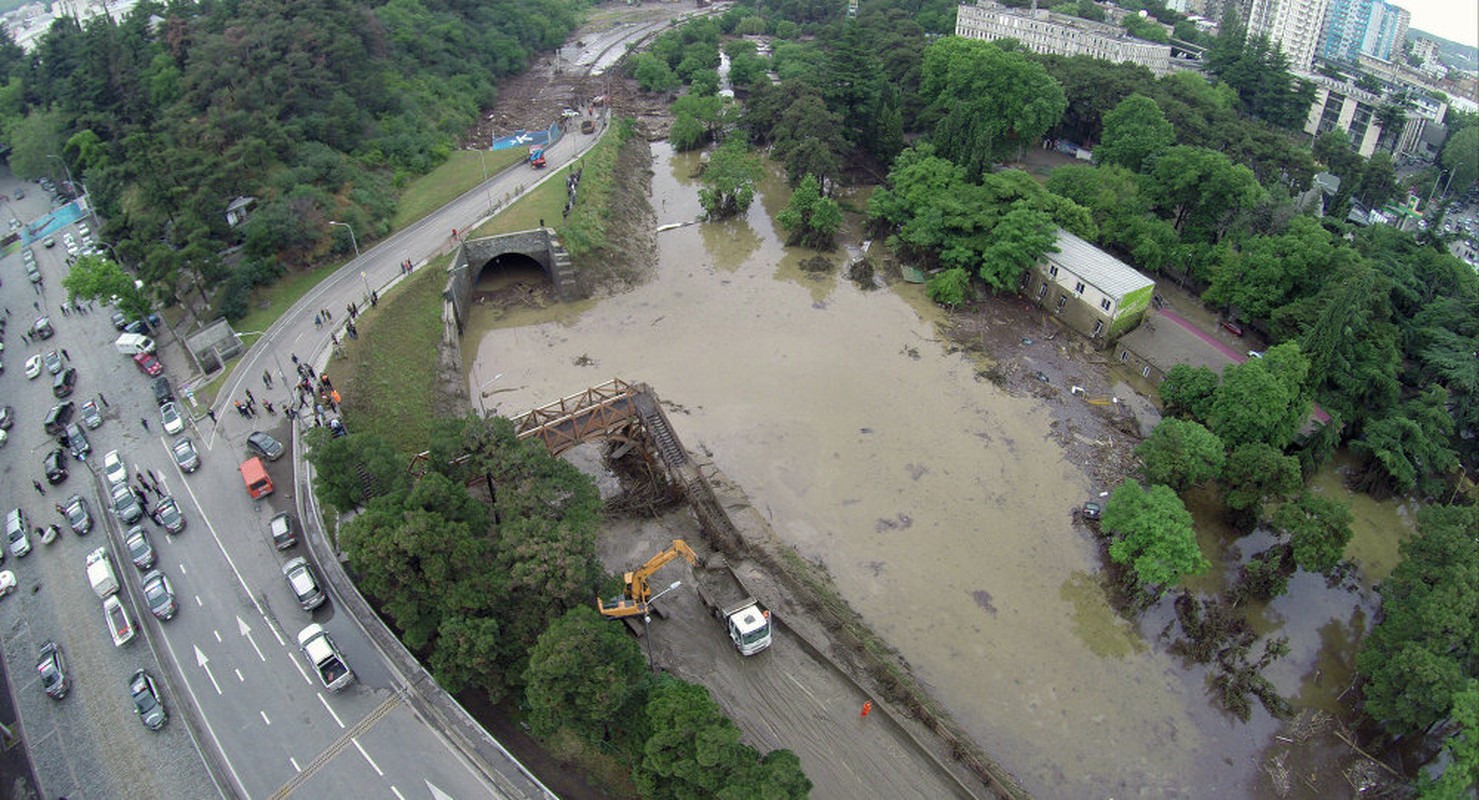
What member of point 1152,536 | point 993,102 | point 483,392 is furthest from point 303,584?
point 993,102

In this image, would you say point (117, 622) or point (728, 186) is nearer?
point (117, 622)

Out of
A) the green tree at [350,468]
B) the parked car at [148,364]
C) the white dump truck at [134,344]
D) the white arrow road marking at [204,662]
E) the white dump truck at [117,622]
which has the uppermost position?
the green tree at [350,468]

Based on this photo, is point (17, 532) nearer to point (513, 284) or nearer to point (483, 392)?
point (483, 392)

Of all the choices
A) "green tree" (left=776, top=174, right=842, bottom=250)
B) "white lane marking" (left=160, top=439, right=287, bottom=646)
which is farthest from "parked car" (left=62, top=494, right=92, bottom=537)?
"green tree" (left=776, top=174, right=842, bottom=250)

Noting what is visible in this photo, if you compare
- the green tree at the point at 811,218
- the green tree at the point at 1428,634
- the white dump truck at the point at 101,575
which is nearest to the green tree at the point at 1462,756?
the green tree at the point at 1428,634

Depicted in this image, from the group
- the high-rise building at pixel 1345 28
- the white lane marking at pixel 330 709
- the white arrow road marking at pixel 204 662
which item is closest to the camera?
the white lane marking at pixel 330 709

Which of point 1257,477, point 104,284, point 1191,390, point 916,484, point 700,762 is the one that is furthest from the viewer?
point 104,284

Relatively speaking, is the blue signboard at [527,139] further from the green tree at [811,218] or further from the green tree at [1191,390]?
the green tree at [1191,390]

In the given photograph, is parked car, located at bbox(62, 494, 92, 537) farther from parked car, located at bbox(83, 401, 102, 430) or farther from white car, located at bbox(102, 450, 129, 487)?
parked car, located at bbox(83, 401, 102, 430)
